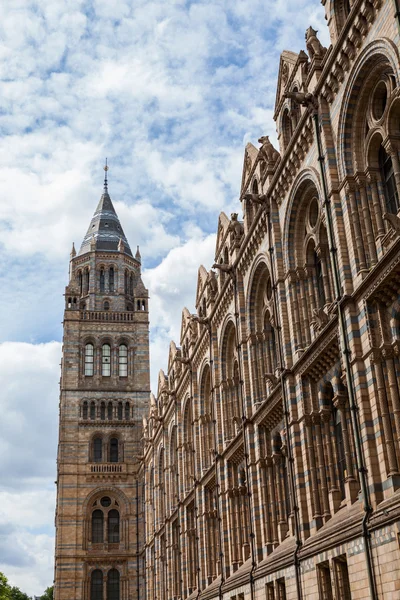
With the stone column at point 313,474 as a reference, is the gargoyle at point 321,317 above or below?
above

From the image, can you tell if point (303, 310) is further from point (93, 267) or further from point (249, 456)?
point (93, 267)

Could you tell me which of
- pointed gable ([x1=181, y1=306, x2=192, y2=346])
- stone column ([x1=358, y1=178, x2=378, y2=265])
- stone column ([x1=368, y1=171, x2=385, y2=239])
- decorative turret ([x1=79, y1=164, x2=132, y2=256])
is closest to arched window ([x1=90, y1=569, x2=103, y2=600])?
pointed gable ([x1=181, y1=306, x2=192, y2=346])

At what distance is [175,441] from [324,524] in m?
31.4

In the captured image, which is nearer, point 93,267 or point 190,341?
point 190,341

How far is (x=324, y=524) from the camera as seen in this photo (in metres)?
25.2

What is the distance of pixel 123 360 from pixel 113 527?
16.8 m

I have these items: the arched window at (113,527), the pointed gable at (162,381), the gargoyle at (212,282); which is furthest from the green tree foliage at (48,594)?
the gargoyle at (212,282)

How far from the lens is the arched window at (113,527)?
74062 millimetres

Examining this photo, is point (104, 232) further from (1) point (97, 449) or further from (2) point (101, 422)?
(1) point (97, 449)

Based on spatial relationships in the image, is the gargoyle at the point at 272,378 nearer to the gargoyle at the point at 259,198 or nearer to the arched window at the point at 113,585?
the gargoyle at the point at 259,198

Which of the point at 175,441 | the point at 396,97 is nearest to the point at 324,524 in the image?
the point at 396,97

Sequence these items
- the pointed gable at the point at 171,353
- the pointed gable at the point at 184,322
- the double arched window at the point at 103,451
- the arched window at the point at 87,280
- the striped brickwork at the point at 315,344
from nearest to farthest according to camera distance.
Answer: the striped brickwork at the point at 315,344
the pointed gable at the point at 184,322
the pointed gable at the point at 171,353
the double arched window at the point at 103,451
the arched window at the point at 87,280

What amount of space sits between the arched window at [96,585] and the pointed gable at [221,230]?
42.3 m

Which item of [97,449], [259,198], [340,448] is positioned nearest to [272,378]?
[340,448]
